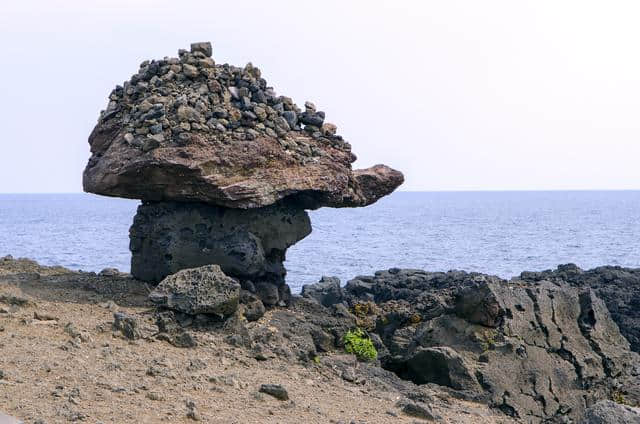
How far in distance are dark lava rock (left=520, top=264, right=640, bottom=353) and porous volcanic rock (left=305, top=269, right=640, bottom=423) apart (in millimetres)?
7296

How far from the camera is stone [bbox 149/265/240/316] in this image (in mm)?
16605

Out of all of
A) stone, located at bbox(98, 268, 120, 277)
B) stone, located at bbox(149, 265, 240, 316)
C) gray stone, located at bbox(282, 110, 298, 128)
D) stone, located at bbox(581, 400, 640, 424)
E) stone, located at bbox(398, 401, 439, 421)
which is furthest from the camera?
stone, located at bbox(98, 268, 120, 277)

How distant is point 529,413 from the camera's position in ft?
55.0

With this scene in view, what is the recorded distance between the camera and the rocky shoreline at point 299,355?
12.6 metres

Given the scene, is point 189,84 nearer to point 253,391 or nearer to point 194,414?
point 253,391

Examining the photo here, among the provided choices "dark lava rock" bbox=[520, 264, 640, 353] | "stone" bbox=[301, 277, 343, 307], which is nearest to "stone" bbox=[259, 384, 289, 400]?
"stone" bbox=[301, 277, 343, 307]

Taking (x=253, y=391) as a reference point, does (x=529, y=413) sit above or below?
below

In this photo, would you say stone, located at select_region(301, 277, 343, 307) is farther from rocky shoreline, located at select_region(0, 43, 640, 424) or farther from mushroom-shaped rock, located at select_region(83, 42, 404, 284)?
mushroom-shaped rock, located at select_region(83, 42, 404, 284)

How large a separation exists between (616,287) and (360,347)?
17844 mm

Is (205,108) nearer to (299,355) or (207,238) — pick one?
(207,238)

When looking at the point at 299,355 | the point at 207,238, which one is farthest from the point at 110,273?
the point at 299,355

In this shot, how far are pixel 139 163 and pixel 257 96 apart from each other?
3.44 metres

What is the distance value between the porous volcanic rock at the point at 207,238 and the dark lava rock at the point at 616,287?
13605 mm

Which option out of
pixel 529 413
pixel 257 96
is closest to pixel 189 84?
pixel 257 96
